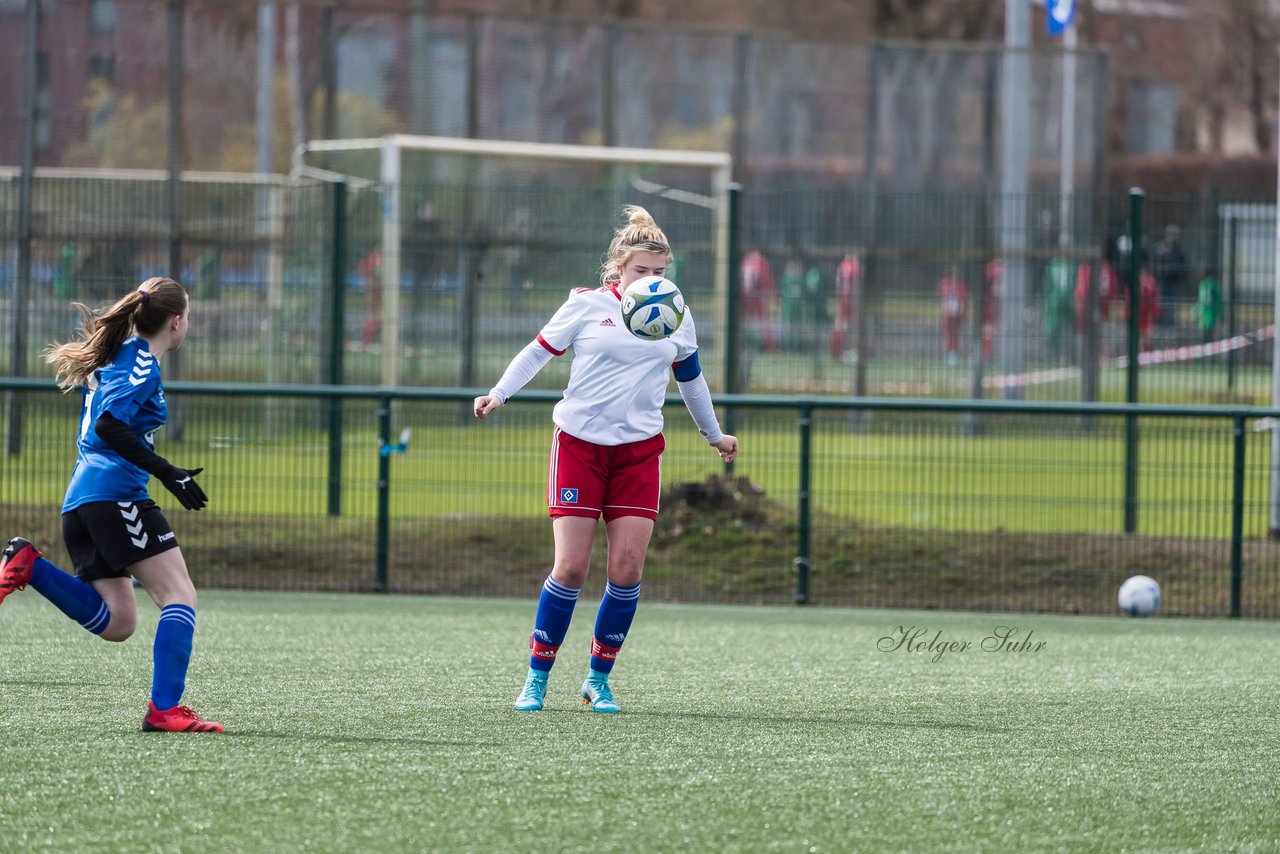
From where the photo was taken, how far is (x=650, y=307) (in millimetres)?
6164

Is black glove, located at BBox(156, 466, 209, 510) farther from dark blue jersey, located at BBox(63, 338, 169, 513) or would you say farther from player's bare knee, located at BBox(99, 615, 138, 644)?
player's bare knee, located at BBox(99, 615, 138, 644)

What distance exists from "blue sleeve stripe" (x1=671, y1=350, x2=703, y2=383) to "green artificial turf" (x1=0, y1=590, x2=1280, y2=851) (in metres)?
1.22

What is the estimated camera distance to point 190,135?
20.1 metres

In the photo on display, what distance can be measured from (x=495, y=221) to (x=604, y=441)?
1076 centimetres

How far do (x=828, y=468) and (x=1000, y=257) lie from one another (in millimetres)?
6176

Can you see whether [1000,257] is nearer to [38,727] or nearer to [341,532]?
[341,532]

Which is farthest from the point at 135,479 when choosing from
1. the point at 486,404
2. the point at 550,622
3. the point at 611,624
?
the point at 611,624

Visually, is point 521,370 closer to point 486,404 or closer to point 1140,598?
point 486,404

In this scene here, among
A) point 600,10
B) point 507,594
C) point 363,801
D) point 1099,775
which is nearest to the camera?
point 363,801

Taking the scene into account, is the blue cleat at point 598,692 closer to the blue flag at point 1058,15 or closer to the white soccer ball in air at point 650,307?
the white soccer ball in air at point 650,307

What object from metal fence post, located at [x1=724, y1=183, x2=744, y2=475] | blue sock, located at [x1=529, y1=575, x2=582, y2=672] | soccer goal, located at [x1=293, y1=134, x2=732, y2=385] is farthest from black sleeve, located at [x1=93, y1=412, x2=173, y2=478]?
soccer goal, located at [x1=293, y1=134, x2=732, y2=385]

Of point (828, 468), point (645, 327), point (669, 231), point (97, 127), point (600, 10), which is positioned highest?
point (600, 10)

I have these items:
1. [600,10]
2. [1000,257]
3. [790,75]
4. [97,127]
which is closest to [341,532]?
[1000,257]

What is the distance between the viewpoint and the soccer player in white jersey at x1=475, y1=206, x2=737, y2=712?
6188 millimetres
